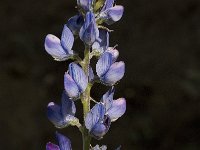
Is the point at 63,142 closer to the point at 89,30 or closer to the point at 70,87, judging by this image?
the point at 70,87

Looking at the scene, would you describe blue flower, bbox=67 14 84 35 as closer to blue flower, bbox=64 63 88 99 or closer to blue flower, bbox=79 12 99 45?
blue flower, bbox=79 12 99 45

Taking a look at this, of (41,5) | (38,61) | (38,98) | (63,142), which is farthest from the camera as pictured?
(41,5)

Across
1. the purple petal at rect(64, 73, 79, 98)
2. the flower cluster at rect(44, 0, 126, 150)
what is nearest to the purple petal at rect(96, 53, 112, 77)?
the flower cluster at rect(44, 0, 126, 150)

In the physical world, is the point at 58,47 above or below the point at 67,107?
above

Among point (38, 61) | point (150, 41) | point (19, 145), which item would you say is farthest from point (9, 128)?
point (150, 41)

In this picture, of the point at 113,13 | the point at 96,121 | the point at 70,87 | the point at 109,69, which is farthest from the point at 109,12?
the point at 96,121

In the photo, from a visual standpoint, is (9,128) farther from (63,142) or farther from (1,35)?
(63,142)

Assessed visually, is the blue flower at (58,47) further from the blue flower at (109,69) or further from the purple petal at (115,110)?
the purple petal at (115,110)
